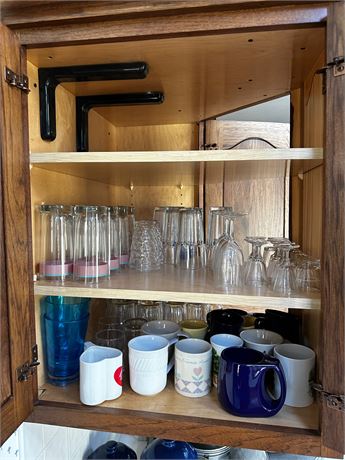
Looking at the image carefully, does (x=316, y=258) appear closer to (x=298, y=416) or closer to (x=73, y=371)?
(x=298, y=416)

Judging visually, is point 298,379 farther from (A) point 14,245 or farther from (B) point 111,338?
(A) point 14,245

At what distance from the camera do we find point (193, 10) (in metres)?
0.54

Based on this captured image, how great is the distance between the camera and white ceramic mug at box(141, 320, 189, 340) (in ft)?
2.77

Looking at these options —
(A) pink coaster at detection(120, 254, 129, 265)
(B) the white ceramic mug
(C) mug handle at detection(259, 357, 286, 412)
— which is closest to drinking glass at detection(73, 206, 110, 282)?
(A) pink coaster at detection(120, 254, 129, 265)

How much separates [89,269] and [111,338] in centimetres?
24

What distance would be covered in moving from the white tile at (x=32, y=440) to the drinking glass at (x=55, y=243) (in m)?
0.35

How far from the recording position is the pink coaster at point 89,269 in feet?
2.43

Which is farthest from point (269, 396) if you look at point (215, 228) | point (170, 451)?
point (215, 228)

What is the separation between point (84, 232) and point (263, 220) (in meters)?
0.83

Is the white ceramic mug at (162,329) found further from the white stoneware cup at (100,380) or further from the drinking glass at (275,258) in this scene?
the drinking glass at (275,258)

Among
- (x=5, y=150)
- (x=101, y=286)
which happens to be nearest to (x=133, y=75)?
(x=5, y=150)

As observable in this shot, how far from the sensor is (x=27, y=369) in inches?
24.7

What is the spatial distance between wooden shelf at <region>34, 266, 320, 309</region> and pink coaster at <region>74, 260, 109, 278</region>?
0.09 feet

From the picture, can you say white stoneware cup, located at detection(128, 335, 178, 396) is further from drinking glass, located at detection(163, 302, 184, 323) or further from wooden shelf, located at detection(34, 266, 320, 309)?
drinking glass, located at detection(163, 302, 184, 323)
